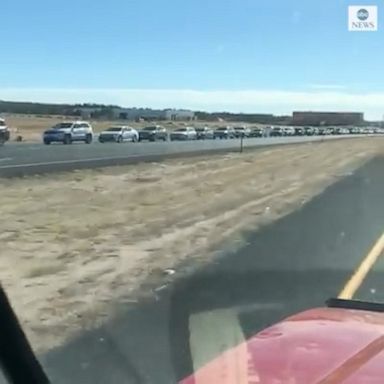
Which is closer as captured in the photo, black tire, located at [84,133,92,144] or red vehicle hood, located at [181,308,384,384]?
red vehicle hood, located at [181,308,384,384]

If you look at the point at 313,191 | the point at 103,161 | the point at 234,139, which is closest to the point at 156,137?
the point at 234,139

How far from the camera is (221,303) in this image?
→ 9.59 m

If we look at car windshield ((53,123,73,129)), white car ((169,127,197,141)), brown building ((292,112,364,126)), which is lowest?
white car ((169,127,197,141))

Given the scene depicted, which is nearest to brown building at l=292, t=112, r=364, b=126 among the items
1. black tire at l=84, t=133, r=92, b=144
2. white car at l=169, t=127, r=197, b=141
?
black tire at l=84, t=133, r=92, b=144

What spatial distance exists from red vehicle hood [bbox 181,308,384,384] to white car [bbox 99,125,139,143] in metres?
59.2

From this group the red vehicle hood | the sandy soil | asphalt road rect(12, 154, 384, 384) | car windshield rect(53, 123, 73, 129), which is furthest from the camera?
car windshield rect(53, 123, 73, 129)

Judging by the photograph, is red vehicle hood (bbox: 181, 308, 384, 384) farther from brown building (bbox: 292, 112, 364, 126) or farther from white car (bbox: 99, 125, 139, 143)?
white car (bbox: 99, 125, 139, 143)

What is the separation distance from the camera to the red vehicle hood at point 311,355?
4012mm

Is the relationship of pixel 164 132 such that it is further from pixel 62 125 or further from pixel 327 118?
pixel 327 118

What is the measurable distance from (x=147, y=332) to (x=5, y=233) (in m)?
7.57

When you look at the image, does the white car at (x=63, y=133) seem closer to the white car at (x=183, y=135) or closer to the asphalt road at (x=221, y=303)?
the white car at (x=183, y=135)

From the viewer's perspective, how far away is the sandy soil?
9.98 metres

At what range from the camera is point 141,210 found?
20.0 metres

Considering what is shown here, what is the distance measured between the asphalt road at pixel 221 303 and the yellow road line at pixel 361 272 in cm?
10
